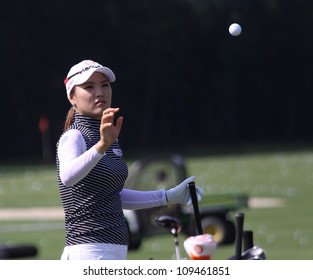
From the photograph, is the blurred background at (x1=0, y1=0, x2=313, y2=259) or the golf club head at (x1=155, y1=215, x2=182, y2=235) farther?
the blurred background at (x1=0, y1=0, x2=313, y2=259)

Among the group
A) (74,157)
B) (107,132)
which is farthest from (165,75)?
(107,132)

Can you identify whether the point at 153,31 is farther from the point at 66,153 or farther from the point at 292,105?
the point at 66,153

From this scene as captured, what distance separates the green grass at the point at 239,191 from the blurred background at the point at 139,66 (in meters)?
6.34

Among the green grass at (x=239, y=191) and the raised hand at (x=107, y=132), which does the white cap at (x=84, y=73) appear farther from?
the green grass at (x=239, y=191)

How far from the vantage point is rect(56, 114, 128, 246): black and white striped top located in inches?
196

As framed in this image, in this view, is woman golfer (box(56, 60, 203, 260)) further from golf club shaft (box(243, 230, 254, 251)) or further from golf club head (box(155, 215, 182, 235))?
golf club shaft (box(243, 230, 254, 251))

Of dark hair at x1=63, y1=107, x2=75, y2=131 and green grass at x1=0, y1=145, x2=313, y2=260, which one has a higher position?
green grass at x1=0, y1=145, x2=313, y2=260

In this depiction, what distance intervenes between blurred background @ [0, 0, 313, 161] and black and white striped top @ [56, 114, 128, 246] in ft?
164

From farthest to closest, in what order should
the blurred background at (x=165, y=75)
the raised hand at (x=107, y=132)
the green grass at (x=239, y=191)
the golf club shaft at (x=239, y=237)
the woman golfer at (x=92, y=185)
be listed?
the blurred background at (x=165, y=75)
the green grass at (x=239, y=191)
the golf club shaft at (x=239, y=237)
the woman golfer at (x=92, y=185)
the raised hand at (x=107, y=132)

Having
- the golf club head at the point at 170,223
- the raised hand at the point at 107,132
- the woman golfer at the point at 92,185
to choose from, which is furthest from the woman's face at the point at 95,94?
the golf club head at the point at 170,223

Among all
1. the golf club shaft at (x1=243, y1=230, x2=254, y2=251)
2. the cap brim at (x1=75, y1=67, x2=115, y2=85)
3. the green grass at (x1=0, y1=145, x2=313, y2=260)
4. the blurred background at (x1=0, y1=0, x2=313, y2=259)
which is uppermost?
the blurred background at (x1=0, y1=0, x2=313, y2=259)

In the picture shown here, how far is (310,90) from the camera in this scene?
6028 cm

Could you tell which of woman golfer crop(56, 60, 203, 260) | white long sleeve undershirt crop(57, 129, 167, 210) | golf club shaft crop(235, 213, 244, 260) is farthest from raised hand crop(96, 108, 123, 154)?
golf club shaft crop(235, 213, 244, 260)

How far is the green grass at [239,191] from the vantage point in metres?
17.1
